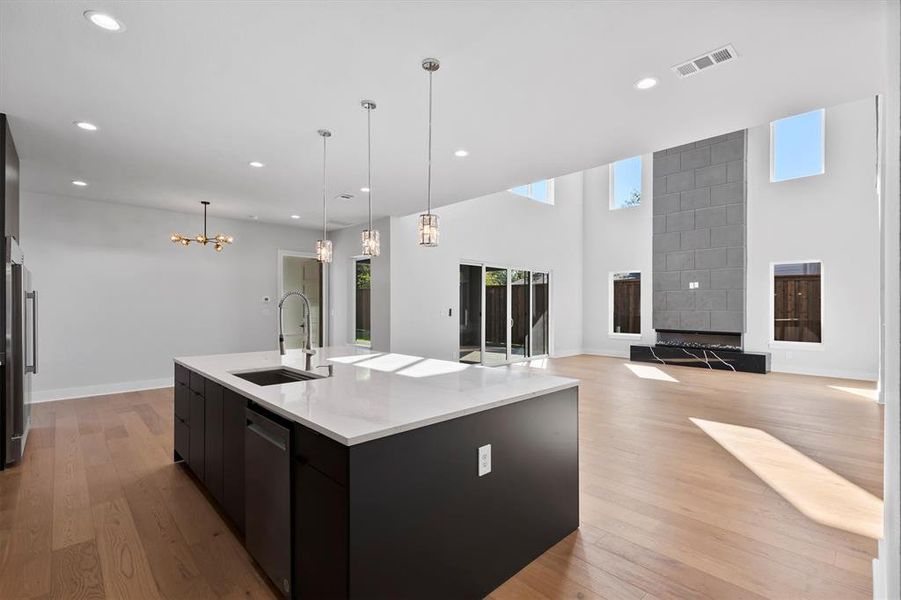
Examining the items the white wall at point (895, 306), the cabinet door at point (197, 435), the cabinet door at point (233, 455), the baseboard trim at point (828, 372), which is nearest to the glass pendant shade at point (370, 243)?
the cabinet door at point (233, 455)

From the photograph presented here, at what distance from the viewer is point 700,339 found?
8.64 m

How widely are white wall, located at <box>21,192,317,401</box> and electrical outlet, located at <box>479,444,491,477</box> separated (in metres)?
6.23

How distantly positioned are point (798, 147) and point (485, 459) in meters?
8.58

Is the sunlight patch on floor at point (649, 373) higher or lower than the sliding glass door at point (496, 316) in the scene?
lower

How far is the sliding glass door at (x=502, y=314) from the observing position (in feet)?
27.2

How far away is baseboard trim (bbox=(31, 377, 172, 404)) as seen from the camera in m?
5.59

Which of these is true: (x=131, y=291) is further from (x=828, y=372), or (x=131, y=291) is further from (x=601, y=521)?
(x=828, y=372)

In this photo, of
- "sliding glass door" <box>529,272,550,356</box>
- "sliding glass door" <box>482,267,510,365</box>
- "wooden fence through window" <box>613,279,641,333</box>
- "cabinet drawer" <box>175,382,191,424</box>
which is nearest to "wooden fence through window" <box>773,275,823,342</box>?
"wooden fence through window" <box>613,279,641,333</box>

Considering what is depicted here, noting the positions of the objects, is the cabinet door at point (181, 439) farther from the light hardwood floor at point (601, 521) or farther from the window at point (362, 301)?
the window at point (362, 301)

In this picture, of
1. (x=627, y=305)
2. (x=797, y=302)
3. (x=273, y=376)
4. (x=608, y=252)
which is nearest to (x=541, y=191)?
(x=608, y=252)

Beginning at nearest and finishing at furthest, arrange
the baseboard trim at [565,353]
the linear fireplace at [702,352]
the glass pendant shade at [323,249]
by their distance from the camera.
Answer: the glass pendant shade at [323,249], the linear fireplace at [702,352], the baseboard trim at [565,353]

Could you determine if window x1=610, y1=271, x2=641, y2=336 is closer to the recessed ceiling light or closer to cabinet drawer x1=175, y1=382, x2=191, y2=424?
cabinet drawer x1=175, y1=382, x2=191, y2=424

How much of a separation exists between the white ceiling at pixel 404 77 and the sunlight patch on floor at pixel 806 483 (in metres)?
2.61

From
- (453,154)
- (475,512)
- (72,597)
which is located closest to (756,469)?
(475,512)
